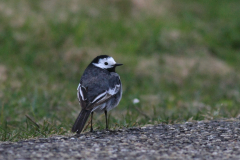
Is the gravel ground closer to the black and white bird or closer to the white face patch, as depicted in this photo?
the black and white bird

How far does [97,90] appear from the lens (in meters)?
5.17

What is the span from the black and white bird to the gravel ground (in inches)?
10.8

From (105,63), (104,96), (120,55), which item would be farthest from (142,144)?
(120,55)

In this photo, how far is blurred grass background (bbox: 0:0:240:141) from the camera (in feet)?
26.3

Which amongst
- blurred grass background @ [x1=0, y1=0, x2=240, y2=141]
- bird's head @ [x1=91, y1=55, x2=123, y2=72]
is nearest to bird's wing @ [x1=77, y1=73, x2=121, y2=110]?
bird's head @ [x1=91, y1=55, x2=123, y2=72]

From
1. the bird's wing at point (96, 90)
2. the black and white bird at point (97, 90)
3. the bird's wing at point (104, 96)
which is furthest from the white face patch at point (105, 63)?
the bird's wing at point (104, 96)

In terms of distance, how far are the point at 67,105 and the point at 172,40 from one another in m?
4.77

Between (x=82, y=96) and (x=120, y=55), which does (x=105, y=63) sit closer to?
(x=82, y=96)

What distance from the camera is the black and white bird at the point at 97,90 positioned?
496 cm

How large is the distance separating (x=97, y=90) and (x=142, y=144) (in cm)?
104

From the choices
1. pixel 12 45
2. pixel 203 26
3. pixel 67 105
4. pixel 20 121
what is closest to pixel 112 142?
pixel 20 121

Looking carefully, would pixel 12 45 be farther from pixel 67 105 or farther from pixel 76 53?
pixel 67 105

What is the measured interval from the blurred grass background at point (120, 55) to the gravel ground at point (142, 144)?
152 cm

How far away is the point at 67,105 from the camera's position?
7645 millimetres
